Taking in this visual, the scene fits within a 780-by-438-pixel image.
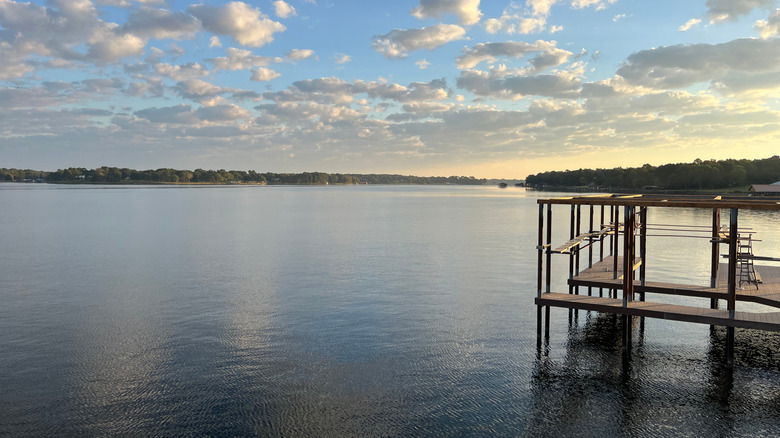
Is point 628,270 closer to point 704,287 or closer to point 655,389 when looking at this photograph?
point 655,389

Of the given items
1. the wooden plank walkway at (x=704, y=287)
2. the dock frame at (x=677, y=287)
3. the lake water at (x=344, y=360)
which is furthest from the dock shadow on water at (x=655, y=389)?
the wooden plank walkway at (x=704, y=287)

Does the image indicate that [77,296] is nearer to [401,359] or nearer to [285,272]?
[285,272]

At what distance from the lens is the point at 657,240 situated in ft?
169

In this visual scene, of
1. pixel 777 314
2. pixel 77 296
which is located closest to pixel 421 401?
pixel 777 314

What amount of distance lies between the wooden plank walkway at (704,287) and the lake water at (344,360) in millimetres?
1592

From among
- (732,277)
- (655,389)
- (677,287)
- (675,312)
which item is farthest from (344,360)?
(677,287)

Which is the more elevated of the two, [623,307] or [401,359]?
[623,307]

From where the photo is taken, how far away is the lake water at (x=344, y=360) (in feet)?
45.1

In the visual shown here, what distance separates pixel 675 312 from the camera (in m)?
17.4

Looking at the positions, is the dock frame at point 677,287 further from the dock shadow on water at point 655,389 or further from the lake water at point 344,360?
the lake water at point 344,360

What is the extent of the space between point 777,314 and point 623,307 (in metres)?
4.72

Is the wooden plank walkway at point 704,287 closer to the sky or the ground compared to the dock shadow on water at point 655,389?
closer to the sky

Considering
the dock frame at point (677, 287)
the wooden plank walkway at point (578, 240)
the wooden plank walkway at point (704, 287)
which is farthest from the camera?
the wooden plank walkway at point (578, 240)

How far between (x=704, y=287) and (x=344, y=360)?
15.8 meters
